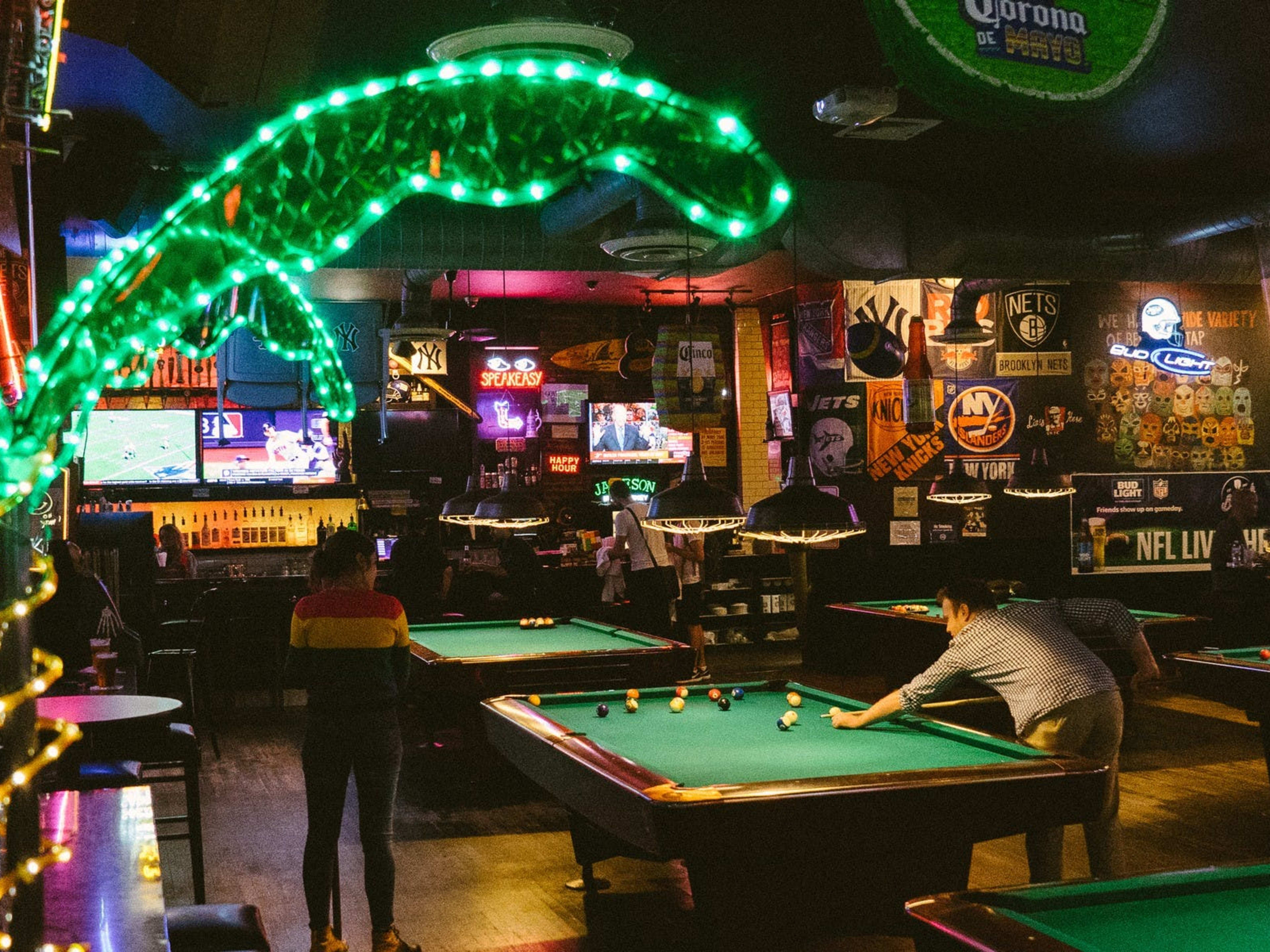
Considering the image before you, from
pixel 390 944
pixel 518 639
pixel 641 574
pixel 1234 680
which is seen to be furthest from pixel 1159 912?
pixel 641 574

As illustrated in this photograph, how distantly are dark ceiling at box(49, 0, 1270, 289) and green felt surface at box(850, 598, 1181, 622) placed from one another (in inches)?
110

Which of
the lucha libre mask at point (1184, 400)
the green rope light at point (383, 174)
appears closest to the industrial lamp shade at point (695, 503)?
the green rope light at point (383, 174)

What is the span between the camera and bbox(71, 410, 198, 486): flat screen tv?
11219 mm

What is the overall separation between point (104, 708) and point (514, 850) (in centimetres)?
211

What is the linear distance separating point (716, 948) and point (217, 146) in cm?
480

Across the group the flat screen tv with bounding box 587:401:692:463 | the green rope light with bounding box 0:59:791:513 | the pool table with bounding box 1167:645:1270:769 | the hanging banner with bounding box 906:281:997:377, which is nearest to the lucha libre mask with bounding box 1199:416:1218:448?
the hanging banner with bounding box 906:281:997:377

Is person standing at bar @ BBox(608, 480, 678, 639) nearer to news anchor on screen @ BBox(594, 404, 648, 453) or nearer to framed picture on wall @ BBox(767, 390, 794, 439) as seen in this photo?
framed picture on wall @ BBox(767, 390, 794, 439)

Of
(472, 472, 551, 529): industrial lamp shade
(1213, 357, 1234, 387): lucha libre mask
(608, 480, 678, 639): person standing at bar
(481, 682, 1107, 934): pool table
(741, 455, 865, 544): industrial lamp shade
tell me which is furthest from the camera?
(1213, 357, 1234, 387): lucha libre mask

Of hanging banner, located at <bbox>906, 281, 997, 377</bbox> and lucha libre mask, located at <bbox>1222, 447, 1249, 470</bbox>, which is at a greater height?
hanging banner, located at <bbox>906, 281, 997, 377</bbox>

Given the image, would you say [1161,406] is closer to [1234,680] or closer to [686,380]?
[686,380]

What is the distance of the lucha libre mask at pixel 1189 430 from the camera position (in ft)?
40.1

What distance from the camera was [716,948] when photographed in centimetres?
352

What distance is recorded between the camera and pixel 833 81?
5.89 meters

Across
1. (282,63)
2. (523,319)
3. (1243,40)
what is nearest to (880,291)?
(523,319)
